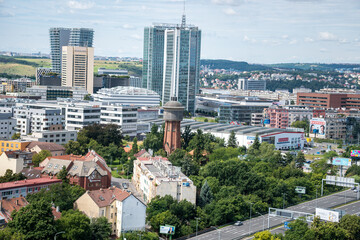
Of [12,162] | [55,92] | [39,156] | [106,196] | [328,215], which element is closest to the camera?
[328,215]

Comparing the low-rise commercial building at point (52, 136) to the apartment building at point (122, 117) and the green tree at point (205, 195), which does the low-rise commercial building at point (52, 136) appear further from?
the green tree at point (205, 195)

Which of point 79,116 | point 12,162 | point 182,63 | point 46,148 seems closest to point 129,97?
point 182,63

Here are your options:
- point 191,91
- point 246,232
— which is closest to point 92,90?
point 191,91

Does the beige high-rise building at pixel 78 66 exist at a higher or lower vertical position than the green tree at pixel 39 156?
higher

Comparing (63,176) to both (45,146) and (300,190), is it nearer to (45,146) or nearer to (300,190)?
(45,146)

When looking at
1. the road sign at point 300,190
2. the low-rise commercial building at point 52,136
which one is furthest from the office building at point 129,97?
the road sign at point 300,190

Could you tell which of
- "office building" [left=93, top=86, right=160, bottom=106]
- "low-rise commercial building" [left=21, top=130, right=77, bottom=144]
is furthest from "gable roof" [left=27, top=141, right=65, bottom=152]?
"office building" [left=93, top=86, right=160, bottom=106]

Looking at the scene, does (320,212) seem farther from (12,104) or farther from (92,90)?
(92,90)
